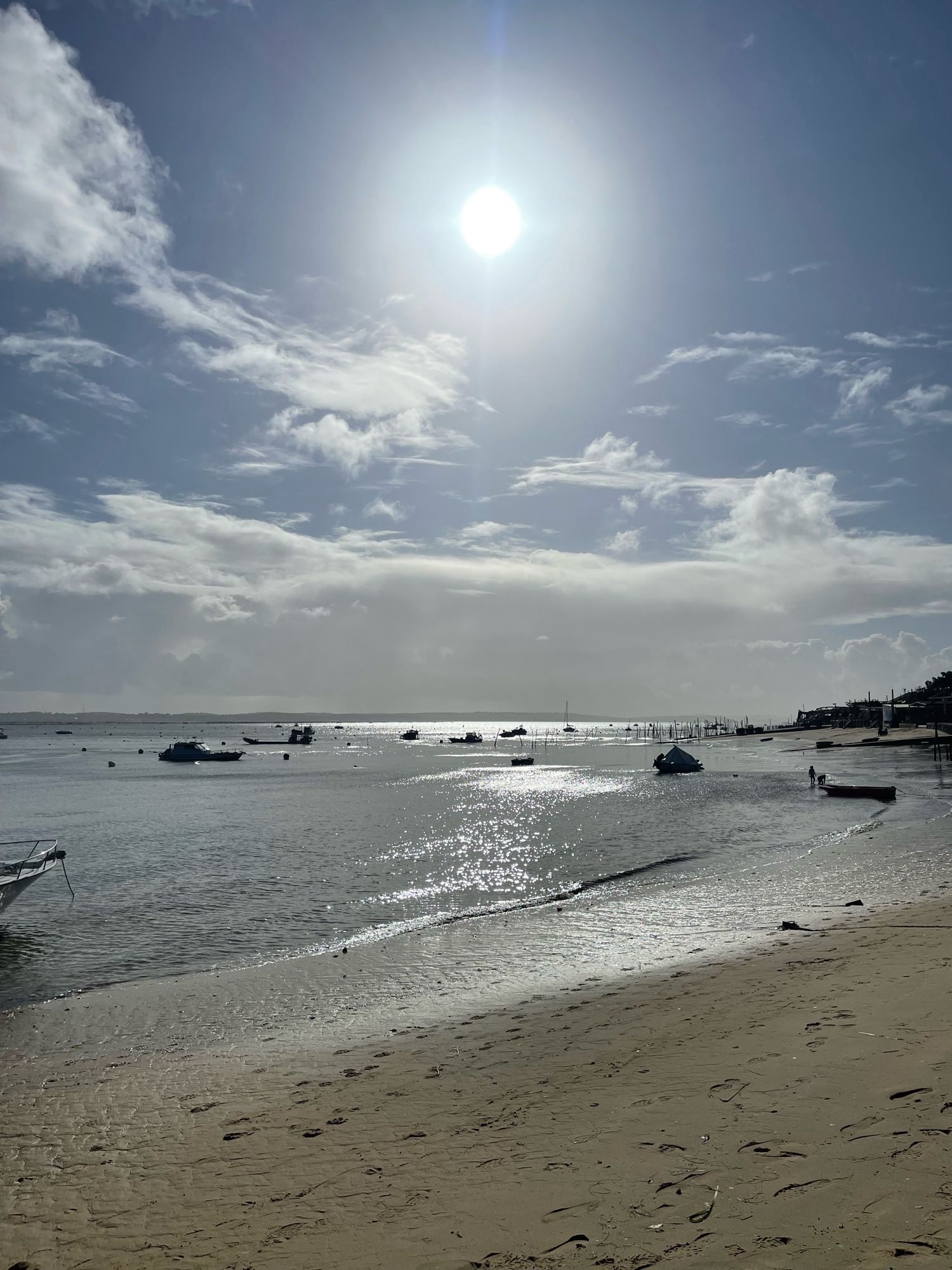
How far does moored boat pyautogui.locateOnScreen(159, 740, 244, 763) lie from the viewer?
11600 cm

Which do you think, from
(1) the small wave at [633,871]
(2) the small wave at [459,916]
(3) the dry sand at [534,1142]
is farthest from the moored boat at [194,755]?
(3) the dry sand at [534,1142]

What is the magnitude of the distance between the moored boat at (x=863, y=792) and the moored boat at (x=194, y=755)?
8785 cm

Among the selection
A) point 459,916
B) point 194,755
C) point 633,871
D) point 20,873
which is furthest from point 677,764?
point 20,873

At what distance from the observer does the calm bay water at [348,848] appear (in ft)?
70.5

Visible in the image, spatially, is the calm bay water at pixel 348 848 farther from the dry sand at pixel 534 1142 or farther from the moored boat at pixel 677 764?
the dry sand at pixel 534 1142

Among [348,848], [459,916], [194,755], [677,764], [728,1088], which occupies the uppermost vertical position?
[194,755]

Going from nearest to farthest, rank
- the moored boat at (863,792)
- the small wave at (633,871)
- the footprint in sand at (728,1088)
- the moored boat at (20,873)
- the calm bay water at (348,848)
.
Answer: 1. the footprint in sand at (728,1088)
2. the calm bay water at (348,848)
3. the moored boat at (20,873)
4. the small wave at (633,871)
5. the moored boat at (863,792)

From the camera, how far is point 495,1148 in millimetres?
8289

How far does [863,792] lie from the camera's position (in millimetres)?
52594

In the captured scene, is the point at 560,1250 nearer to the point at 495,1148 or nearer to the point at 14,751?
the point at 495,1148

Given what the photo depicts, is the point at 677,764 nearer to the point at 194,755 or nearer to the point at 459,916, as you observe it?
the point at 459,916

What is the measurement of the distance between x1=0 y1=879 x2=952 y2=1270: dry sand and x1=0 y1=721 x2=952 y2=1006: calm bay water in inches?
330

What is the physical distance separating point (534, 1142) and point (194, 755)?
11695 cm

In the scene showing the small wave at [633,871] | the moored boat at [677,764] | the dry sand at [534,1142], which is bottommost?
the small wave at [633,871]
